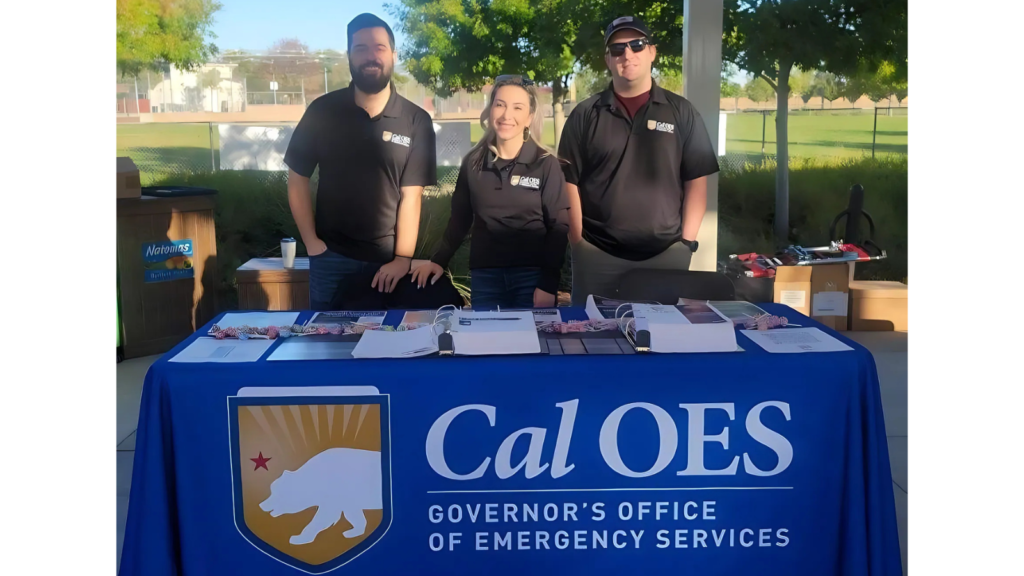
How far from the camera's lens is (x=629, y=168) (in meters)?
4.74

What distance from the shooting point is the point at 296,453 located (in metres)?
2.30

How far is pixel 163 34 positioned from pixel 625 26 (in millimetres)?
2848

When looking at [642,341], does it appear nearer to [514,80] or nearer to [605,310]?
[605,310]

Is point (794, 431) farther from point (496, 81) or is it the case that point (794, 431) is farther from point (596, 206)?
point (496, 81)

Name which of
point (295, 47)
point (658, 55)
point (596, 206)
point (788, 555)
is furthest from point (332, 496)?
point (658, 55)

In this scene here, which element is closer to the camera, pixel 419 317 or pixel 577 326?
pixel 577 326

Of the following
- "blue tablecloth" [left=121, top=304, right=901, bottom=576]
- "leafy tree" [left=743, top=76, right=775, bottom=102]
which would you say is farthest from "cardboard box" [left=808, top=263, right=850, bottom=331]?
"blue tablecloth" [left=121, top=304, right=901, bottom=576]

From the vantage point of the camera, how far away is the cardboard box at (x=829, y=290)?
18.7ft

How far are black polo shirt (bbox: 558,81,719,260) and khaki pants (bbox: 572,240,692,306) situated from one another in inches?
1.6

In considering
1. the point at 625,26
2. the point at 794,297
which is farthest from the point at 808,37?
the point at 794,297

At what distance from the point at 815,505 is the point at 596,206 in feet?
8.69

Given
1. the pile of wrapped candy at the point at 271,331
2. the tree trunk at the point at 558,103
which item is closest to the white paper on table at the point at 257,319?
the pile of wrapped candy at the point at 271,331

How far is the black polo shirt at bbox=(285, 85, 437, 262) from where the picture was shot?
182 inches

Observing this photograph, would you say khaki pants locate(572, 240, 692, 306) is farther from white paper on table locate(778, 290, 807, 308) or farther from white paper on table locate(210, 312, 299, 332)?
white paper on table locate(210, 312, 299, 332)
